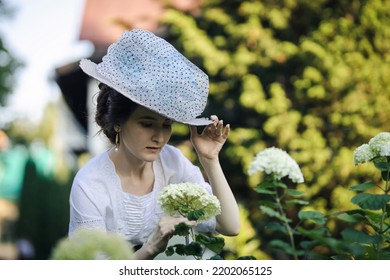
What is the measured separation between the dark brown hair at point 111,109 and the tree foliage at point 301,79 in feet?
8.77

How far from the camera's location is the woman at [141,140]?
1.87 meters

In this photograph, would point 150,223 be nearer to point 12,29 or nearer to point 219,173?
point 219,173

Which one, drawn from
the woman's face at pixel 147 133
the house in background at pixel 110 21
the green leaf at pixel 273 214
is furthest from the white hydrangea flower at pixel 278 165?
the house in background at pixel 110 21

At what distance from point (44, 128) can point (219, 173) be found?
25.7 meters

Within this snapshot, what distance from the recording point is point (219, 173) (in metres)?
2.05

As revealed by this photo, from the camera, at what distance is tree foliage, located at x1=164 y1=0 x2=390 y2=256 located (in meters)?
4.72

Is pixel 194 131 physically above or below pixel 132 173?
above

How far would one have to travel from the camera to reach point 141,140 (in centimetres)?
195

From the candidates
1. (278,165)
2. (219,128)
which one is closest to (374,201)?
(278,165)

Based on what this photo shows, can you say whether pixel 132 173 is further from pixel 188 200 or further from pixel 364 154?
pixel 364 154

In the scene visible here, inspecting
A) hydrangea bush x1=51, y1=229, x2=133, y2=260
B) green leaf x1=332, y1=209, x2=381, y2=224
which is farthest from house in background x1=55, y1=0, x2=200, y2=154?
hydrangea bush x1=51, y1=229, x2=133, y2=260

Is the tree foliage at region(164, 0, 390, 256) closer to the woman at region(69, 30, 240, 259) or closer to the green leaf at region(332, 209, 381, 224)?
the woman at region(69, 30, 240, 259)

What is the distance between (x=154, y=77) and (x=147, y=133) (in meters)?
0.19
